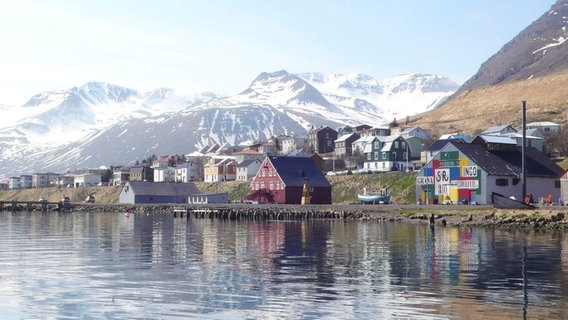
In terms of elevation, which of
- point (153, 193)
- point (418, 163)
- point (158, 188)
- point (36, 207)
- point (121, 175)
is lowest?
point (36, 207)

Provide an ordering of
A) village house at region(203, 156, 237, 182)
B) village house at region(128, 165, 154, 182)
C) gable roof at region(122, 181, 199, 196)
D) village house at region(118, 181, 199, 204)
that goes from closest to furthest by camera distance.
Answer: village house at region(118, 181, 199, 204), gable roof at region(122, 181, 199, 196), village house at region(203, 156, 237, 182), village house at region(128, 165, 154, 182)

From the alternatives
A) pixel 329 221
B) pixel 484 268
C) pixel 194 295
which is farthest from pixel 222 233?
pixel 194 295

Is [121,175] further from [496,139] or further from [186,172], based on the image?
[496,139]

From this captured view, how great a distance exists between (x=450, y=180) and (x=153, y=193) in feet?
185

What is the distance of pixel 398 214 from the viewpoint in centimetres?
7556

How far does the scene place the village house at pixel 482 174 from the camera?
8169 cm

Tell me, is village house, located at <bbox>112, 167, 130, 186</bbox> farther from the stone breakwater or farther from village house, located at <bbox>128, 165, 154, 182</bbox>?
the stone breakwater

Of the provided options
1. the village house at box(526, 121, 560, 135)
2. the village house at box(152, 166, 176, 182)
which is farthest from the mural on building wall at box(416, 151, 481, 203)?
the village house at box(152, 166, 176, 182)

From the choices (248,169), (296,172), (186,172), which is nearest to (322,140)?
(186,172)

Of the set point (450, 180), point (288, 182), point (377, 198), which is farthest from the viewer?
point (288, 182)

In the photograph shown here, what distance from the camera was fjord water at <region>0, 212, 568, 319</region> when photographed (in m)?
22.9

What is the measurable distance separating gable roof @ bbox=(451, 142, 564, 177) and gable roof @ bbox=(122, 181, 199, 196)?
187 ft

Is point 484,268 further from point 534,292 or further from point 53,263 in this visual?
point 53,263

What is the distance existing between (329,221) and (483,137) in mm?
23701
